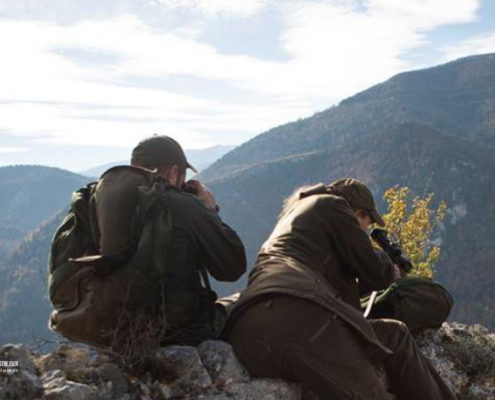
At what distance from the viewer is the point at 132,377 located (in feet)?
13.5

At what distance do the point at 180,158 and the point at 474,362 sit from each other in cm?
368

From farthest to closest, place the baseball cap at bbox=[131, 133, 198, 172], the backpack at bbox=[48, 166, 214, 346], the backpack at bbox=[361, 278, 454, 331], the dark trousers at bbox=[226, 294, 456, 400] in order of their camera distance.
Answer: the backpack at bbox=[361, 278, 454, 331]
the baseball cap at bbox=[131, 133, 198, 172]
the backpack at bbox=[48, 166, 214, 346]
the dark trousers at bbox=[226, 294, 456, 400]

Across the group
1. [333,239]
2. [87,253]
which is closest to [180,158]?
[87,253]

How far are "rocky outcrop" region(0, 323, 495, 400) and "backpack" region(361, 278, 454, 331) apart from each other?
76.0 inches

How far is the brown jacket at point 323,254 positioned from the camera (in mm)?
4488

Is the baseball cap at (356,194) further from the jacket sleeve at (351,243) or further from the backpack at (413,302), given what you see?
the backpack at (413,302)

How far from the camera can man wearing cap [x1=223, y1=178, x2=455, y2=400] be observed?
4.10 m

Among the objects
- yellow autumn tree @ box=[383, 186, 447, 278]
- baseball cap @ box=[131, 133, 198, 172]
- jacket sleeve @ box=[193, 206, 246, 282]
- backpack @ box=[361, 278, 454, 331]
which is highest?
baseball cap @ box=[131, 133, 198, 172]

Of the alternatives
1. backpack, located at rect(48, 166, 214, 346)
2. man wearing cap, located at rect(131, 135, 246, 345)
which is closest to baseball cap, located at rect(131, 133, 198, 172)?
man wearing cap, located at rect(131, 135, 246, 345)

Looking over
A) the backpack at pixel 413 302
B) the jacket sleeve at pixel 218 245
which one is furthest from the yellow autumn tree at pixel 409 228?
the jacket sleeve at pixel 218 245

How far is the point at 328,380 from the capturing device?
4.05m

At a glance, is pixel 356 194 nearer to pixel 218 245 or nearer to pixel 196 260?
pixel 218 245

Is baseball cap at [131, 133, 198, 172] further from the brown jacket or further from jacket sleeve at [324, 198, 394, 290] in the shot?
jacket sleeve at [324, 198, 394, 290]

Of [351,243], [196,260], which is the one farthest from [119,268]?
[351,243]
